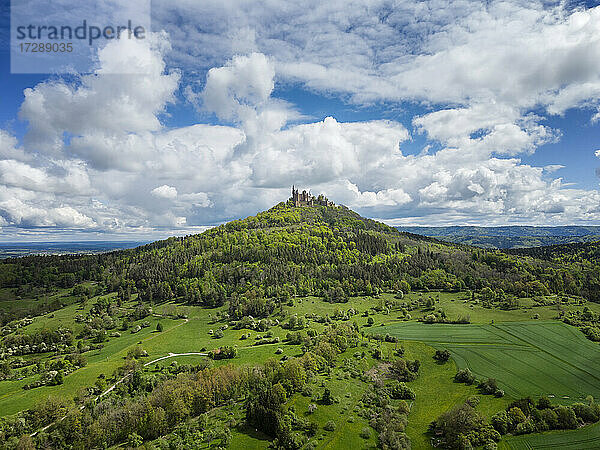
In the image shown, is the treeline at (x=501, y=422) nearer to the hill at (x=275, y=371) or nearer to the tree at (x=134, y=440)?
the hill at (x=275, y=371)

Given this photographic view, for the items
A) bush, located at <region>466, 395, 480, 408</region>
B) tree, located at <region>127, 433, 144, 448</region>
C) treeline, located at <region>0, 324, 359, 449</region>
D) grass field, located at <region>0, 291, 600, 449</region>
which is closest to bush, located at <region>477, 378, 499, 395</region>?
grass field, located at <region>0, 291, 600, 449</region>

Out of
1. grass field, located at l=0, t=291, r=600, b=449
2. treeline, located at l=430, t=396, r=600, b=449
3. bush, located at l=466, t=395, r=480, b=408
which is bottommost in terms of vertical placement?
grass field, located at l=0, t=291, r=600, b=449

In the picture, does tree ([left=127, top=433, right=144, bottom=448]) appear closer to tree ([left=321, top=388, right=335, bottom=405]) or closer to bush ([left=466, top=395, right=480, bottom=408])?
tree ([left=321, top=388, right=335, bottom=405])

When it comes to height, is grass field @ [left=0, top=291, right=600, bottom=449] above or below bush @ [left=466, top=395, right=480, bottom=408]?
below

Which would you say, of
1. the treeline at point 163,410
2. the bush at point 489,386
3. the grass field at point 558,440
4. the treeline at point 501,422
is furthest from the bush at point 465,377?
the treeline at point 163,410

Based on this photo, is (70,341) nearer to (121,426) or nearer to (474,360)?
(121,426)

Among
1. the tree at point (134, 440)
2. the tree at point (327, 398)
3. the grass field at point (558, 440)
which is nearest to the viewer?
the grass field at point (558, 440)

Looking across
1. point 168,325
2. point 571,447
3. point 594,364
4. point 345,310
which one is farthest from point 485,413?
point 168,325

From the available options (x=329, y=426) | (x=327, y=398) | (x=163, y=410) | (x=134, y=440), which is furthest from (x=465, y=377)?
(x=134, y=440)

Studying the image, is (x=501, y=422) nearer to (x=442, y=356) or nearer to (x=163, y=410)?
(x=442, y=356)
